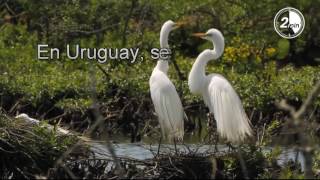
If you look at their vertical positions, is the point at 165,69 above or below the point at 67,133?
above

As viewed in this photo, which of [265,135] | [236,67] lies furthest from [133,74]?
[265,135]

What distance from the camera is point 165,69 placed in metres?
9.34

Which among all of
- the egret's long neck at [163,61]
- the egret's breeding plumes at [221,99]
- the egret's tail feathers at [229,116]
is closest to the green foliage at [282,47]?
the egret's long neck at [163,61]

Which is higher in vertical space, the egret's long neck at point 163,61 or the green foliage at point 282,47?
the green foliage at point 282,47

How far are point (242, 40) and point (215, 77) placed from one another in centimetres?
684

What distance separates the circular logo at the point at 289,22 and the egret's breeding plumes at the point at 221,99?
6001 mm

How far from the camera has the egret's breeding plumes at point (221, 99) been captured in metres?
8.42

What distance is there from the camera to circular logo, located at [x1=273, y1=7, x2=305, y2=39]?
49.6ft

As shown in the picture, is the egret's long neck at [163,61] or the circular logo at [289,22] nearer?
Result: the egret's long neck at [163,61]

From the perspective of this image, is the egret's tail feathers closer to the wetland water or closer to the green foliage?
the wetland water

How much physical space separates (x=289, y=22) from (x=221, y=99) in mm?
Answer: 7126

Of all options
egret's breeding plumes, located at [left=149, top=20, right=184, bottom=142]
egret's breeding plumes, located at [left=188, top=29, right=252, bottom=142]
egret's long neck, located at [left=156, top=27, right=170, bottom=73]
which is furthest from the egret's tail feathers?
egret's long neck, located at [left=156, top=27, right=170, bottom=73]

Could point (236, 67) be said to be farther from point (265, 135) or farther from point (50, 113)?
point (265, 135)

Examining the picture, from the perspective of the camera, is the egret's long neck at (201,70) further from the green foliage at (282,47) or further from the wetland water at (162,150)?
the green foliage at (282,47)
